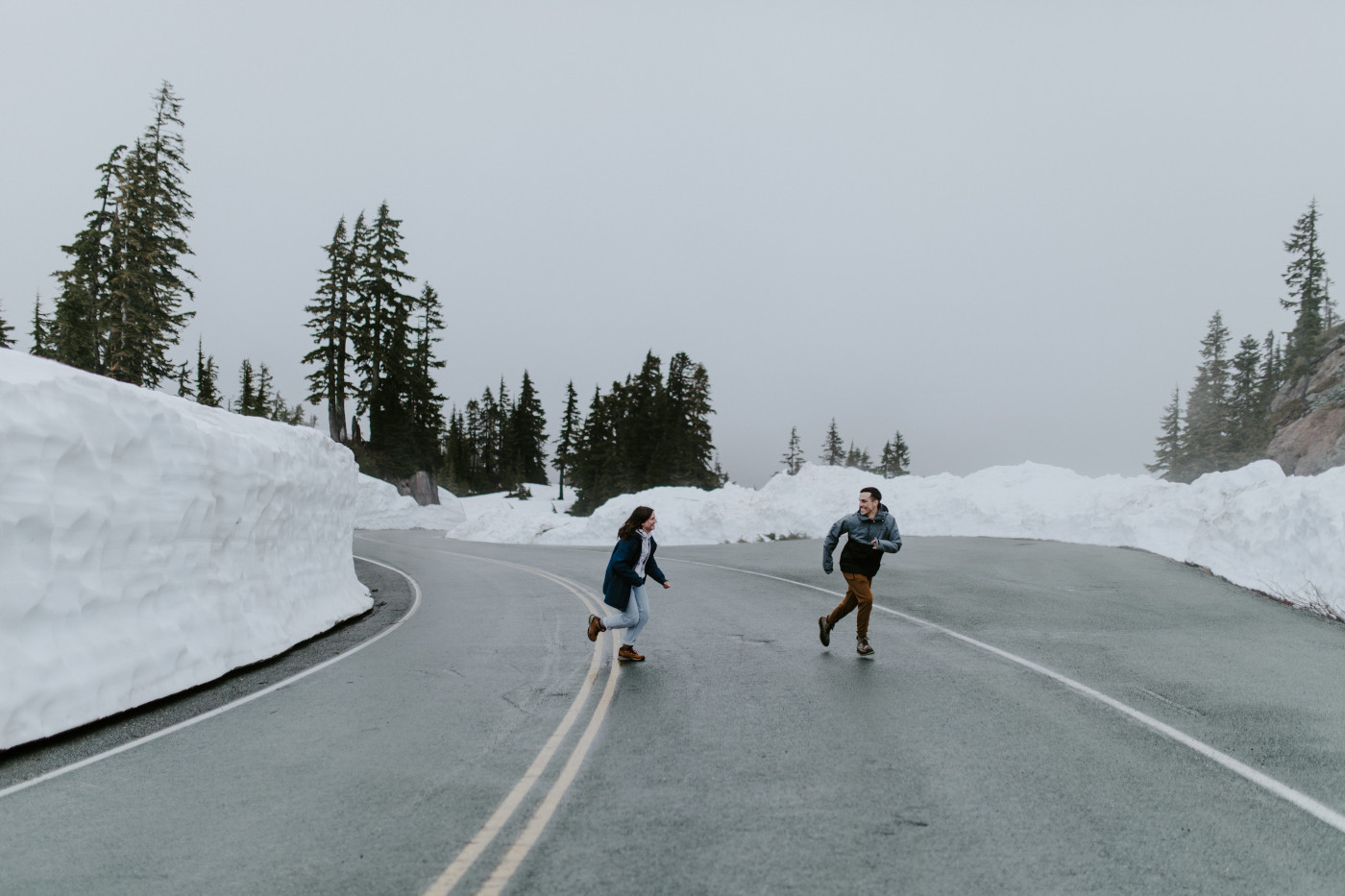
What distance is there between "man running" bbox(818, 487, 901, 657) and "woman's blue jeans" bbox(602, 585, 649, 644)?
2141 millimetres

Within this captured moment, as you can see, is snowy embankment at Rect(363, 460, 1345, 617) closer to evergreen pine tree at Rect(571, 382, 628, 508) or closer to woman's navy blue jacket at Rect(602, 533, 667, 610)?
woman's navy blue jacket at Rect(602, 533, 667, 610)

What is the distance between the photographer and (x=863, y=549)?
28.5 feet

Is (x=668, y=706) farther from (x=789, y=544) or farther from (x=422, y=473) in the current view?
(x=422, y=473)

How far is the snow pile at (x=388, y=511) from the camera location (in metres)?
48.2

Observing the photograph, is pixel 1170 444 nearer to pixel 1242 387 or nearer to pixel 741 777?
pixel 1242 387

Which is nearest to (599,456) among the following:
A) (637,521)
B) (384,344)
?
(384,344)

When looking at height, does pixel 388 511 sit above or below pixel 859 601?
above

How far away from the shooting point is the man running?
336 inches

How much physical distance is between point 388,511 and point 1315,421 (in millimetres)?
56512

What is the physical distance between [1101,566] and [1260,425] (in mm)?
54115

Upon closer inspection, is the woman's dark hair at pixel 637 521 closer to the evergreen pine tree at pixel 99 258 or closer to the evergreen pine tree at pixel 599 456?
the evergreen pine tree at pixel 99 258

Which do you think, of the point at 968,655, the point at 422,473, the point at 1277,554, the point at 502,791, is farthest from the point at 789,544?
the point at 422,473

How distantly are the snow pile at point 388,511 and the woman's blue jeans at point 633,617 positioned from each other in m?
42.2

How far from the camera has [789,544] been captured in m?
26.9
